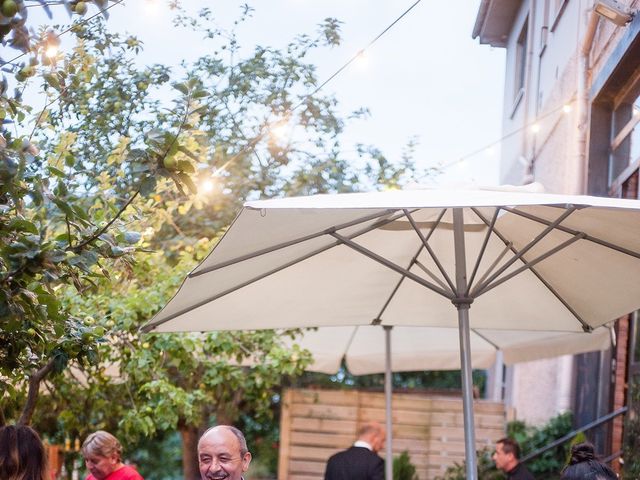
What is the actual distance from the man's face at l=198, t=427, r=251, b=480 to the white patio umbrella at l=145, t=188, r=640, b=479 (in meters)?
1.06

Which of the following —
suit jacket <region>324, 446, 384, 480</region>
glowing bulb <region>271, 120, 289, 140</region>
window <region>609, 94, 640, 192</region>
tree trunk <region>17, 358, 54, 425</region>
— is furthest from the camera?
glowing bulb <region>271, 120, 289, 140</region>

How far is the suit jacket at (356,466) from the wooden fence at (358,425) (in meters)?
4.49

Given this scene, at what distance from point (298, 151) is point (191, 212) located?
59.5 inches

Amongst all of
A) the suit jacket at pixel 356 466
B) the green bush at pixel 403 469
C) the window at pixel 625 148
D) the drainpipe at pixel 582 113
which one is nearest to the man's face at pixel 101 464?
the suit jacket at pixel 356 466

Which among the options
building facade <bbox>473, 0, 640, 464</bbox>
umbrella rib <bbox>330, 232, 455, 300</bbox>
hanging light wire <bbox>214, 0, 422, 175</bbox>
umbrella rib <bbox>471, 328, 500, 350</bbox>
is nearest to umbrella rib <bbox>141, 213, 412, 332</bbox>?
umbrella rib <bbox>330, 232, 455, 300</bbox>

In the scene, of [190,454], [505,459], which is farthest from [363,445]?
[190,454]

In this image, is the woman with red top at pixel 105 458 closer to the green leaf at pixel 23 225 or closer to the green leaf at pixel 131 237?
the green leaf at pixel 131 237

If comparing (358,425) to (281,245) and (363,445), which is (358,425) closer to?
(363,445)

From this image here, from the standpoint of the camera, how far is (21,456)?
3.69 m

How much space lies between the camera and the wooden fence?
13.2 m

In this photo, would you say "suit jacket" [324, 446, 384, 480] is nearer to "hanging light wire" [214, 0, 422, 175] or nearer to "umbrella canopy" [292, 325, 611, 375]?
"umbrella canopy" [292, 325, 611, 375]

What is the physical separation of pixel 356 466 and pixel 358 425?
4811mm

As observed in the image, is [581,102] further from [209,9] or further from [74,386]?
[74,386]

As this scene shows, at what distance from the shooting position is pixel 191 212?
12469mm
